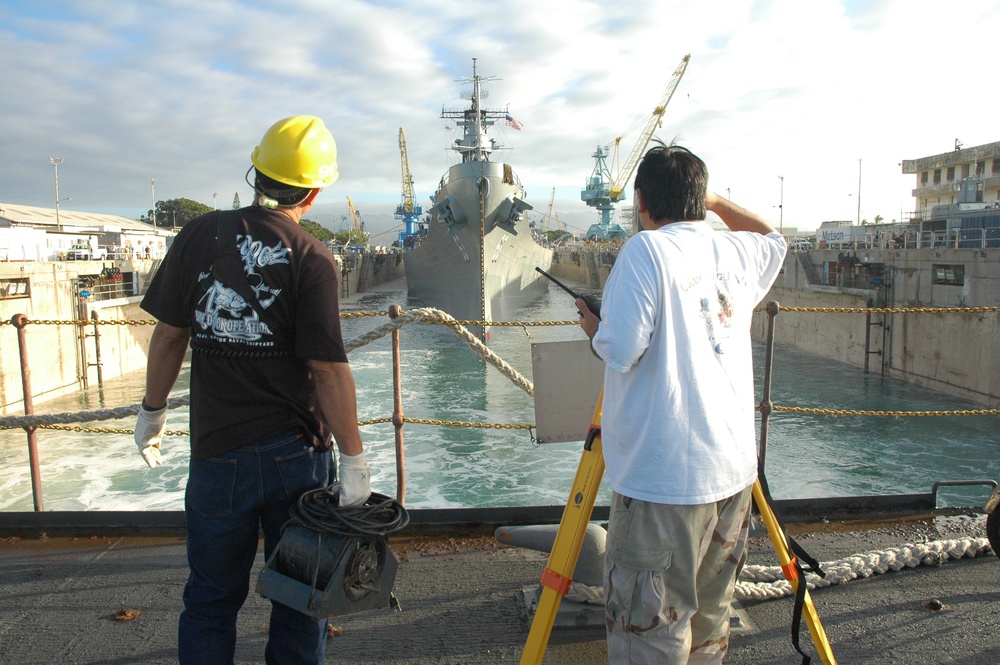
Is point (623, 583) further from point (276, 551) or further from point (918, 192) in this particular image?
point (918, 192)

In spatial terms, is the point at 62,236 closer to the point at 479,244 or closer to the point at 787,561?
the point at 479,244

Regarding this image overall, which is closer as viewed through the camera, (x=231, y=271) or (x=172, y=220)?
(x=231, y=271)

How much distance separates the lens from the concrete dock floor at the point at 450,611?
7.89ft

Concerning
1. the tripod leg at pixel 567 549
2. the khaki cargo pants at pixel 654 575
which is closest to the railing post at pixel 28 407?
the tripod leg at pixel 567 549

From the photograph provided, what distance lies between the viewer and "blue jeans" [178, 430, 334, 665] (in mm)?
1832

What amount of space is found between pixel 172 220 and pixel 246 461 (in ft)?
330

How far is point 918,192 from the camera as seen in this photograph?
Answer: 52.6 m

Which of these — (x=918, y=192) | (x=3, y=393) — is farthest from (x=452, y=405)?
(x=918, y=192)

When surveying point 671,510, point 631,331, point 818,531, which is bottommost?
point 818,531

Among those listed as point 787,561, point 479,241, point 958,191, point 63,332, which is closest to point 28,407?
point 787,561

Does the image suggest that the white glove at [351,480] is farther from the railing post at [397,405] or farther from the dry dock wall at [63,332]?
the dry dock wall at [63,332]

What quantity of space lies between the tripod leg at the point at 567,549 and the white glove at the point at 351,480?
2.00 feet

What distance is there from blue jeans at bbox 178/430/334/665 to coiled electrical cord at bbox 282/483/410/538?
0.09 m

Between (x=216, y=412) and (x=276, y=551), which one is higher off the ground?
(x=216, y=412)
